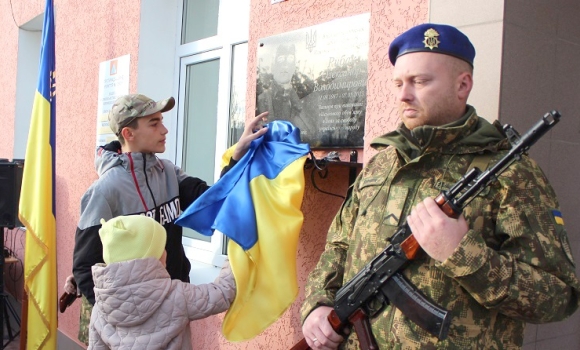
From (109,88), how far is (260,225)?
276 cm

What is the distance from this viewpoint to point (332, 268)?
1.80 m

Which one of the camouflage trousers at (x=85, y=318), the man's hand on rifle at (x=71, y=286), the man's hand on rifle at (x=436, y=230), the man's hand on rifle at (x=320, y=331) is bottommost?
the camouflage trousers at (x=85, y=318)

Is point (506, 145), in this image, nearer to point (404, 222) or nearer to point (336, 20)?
point (404, 222)

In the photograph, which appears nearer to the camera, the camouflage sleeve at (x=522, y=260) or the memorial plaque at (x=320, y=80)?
the camouflage sleeve at (x=522, y=260)

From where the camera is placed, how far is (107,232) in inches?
79.1

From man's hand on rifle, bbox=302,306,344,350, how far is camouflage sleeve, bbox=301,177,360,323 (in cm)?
3

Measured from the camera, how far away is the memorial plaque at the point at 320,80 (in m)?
2.40

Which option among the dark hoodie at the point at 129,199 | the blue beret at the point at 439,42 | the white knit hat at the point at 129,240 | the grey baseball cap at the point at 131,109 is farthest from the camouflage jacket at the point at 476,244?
the grey baseball cap at the point at 131,109

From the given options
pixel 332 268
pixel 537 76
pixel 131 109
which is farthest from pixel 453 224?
pixel 131 109

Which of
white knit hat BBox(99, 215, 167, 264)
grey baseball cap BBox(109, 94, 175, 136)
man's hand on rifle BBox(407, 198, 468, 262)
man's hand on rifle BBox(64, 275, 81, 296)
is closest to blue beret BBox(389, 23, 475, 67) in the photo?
man's hand on rifle BBox(407, 198, 468, 262)

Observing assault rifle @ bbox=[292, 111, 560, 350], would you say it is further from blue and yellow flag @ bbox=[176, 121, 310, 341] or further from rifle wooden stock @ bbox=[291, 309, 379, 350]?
blue and yellow flag @ bbox=[176, 121, 310, 341]

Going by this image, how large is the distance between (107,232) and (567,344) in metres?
1.78

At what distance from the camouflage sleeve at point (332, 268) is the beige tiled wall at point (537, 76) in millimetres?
567

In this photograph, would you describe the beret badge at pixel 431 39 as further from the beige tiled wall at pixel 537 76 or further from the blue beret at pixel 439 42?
the beige tiled wall at pixel 537 76
